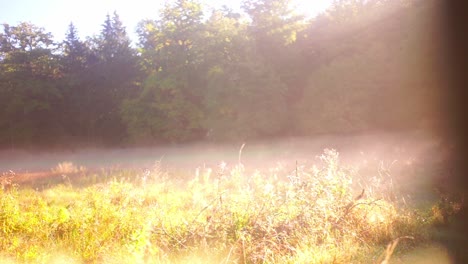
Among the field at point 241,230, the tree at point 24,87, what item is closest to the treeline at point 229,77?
the tree at point 24,87

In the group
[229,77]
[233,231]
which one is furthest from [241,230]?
[229,77]

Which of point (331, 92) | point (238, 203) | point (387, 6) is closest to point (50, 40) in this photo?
point (331, 92)

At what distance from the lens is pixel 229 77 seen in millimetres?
24391

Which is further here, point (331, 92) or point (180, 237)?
point (331, 92)

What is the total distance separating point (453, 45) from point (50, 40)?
30.5 metres

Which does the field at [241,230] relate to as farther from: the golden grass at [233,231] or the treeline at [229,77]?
the treeline at [229,77]

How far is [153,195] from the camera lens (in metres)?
8.63

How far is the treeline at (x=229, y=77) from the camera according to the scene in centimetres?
2134

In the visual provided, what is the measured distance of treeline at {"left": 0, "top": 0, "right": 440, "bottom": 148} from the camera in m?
21.3

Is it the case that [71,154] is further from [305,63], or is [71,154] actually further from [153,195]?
[153,195]

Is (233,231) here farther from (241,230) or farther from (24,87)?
(24,87)

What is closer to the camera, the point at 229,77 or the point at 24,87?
the point at 229,77

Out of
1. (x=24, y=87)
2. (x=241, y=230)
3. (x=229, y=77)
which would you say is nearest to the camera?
(x=241, y=230)

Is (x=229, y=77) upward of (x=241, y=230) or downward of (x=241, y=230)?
upward
